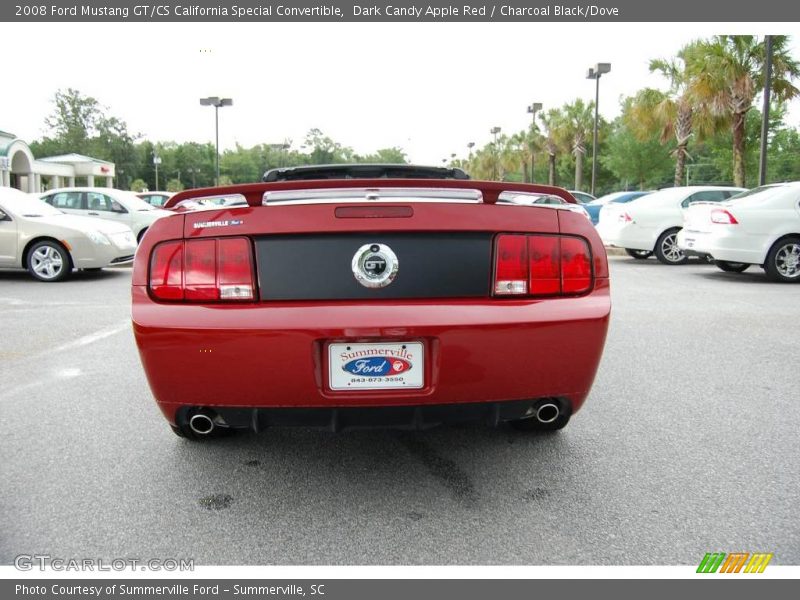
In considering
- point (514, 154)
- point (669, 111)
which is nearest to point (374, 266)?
point (669, 111)

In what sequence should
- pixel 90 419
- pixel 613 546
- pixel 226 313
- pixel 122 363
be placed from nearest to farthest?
Answer: pixel 613 546 < pixel 226 313 < pixel 90 419 < pixel 122 363

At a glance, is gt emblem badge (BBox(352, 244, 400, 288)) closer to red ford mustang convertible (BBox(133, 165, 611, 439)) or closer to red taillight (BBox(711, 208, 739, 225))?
red ford mustang convertible (BBox(133, 165, 611, 439))

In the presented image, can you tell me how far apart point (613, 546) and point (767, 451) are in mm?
1360

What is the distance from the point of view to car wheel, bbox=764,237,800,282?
10.1 meters

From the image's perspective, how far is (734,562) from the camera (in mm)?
2277

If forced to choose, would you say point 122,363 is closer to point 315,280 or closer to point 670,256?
point 315,280

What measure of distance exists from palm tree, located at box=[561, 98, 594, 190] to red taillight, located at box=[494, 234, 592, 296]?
46.1 metres

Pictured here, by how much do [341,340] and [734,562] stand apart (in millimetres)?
1504

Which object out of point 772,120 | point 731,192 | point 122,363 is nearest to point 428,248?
point 122,363

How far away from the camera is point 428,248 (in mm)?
2602

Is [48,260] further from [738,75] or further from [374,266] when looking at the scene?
[738,75]

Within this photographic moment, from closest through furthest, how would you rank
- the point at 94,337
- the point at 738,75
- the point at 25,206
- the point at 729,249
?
the point at 94,337, the point at 729,249, the point at 25,206, the point at 738,75

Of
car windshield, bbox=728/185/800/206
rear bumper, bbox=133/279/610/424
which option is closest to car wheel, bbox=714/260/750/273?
car windshield, bbox=728/185/800/206

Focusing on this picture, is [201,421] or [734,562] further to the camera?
[201,421]
